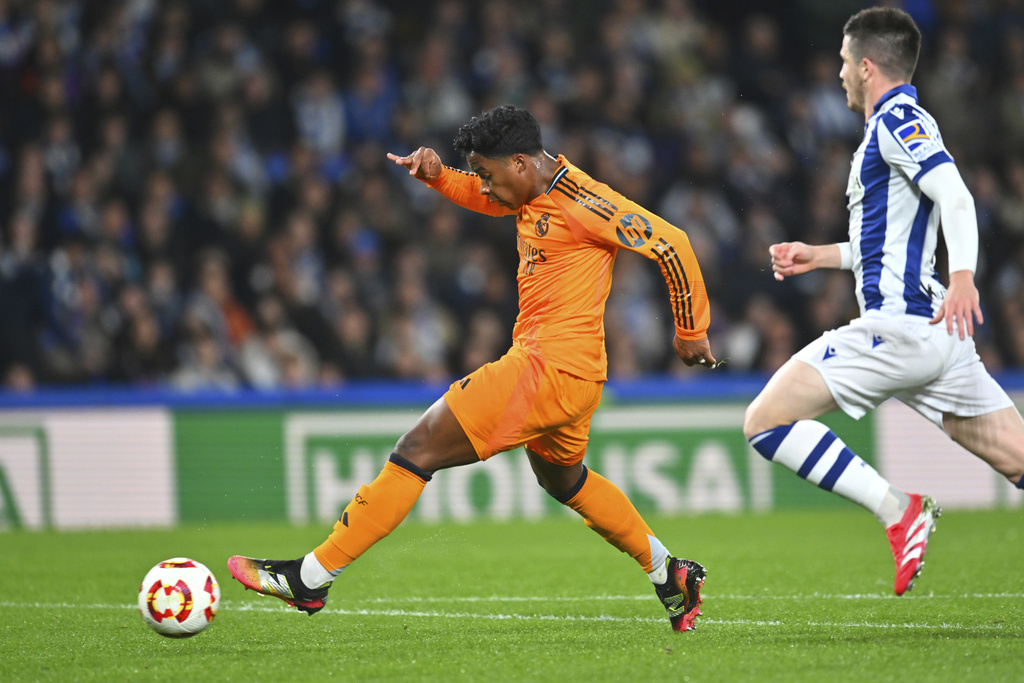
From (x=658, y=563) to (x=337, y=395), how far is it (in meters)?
5.45

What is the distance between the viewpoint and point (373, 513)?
4672mm

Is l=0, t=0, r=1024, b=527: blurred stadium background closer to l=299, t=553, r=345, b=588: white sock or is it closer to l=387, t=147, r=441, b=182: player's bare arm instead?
l=387, t=147, r=441, b=182: player's bare arm

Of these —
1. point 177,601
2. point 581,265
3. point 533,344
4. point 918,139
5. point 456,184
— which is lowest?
point 177,601

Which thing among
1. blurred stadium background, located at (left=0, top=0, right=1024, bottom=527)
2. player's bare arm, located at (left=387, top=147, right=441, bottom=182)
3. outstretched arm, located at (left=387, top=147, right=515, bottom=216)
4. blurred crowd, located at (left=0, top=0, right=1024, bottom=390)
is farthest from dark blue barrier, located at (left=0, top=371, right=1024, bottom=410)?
player's bare arm, located at (left=387, top=147, right=441, bottom=182)

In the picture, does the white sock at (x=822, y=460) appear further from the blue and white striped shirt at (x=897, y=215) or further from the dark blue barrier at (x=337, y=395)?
the dark blue barrier at (x=337, y=395)

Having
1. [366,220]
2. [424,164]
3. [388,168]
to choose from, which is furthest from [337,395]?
[424,164]

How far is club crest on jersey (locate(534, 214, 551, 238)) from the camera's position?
474cm

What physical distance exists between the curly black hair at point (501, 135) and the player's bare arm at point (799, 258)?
1.02 meters

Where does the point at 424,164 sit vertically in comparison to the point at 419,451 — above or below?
above

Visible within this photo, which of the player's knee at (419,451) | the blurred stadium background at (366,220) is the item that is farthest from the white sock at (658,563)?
the blurred stadium background at (366,220)

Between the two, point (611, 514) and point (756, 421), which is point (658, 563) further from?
point (756, 421)

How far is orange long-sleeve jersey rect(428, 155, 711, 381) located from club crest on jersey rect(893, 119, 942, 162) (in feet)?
2.84

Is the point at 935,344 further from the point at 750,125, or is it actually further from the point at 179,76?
the point at 179,76

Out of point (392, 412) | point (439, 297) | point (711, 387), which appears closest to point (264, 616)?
point (392, 412)
